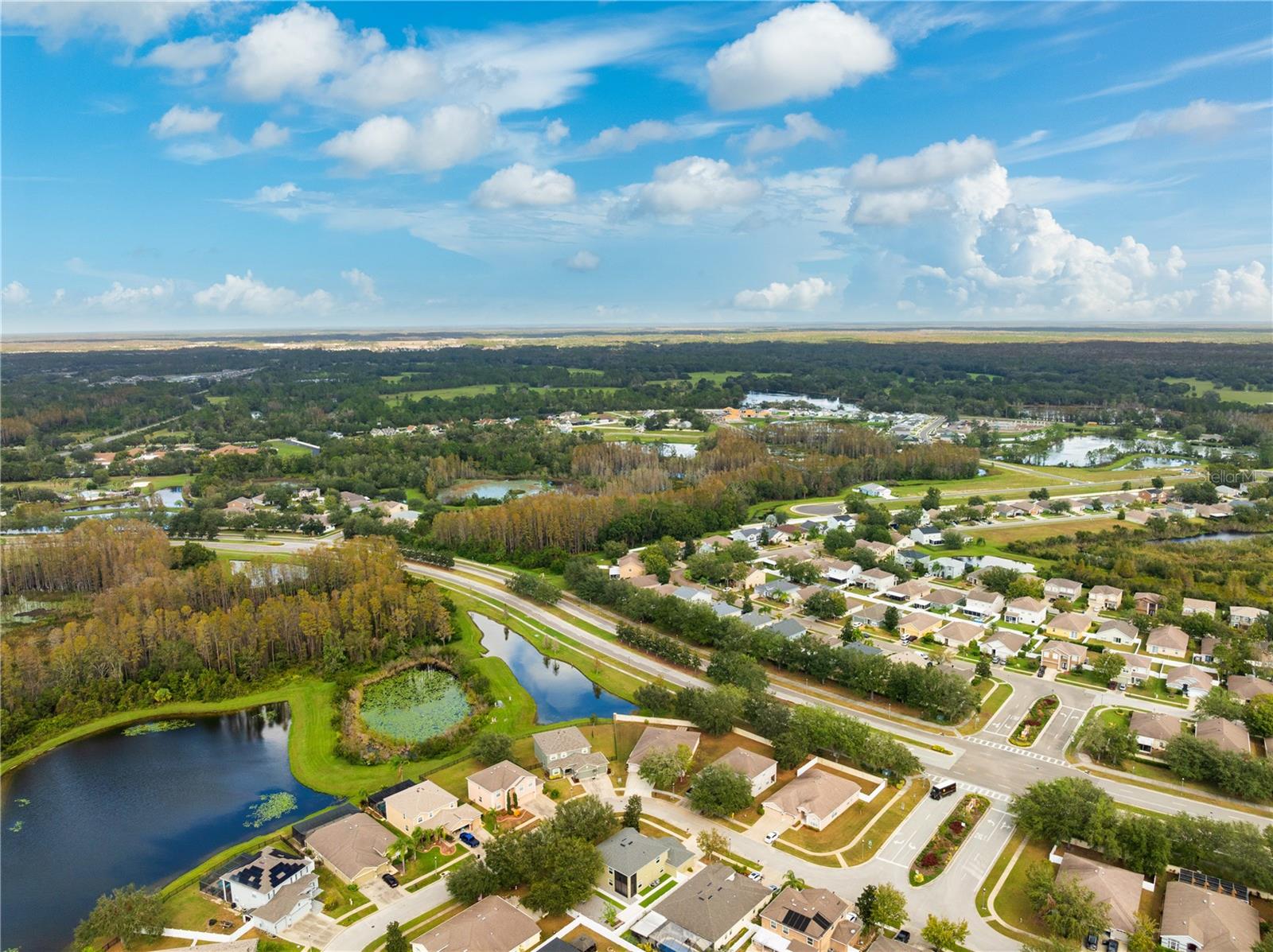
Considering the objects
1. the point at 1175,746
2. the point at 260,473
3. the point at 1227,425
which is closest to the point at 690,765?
the point at 1175,746

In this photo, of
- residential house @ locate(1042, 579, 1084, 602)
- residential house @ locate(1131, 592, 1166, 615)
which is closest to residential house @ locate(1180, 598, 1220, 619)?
residential house @ locate(1131, 592, 1166, 615)

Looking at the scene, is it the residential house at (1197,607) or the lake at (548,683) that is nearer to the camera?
the lake at (548,683)

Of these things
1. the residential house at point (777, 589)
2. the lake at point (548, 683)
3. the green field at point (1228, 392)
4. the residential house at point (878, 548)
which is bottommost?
the lake at point (548, 683)

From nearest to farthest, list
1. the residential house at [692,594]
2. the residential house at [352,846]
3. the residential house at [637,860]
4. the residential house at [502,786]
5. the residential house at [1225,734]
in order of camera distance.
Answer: the residential house at [637,860] < the residential house at [352,846] < the residential house at [502,786] < the residential house at [1225,734] < the residential house at [692,594]

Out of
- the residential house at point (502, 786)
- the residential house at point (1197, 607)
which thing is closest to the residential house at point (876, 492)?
the residential house at point (1197, 607)

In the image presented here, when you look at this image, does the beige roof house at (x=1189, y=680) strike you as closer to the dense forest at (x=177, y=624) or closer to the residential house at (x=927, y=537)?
the residential house at (x=927, y=537)

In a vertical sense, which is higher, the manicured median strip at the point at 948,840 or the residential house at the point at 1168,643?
the residential house at the point at 1168,643

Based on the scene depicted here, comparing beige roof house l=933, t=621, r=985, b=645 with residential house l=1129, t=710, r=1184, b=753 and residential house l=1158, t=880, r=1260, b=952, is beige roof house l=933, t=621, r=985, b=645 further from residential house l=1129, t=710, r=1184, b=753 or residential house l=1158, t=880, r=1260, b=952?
residential house l=1158, t=880, r=1260, b=952

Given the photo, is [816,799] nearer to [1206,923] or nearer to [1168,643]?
[1206,923]
